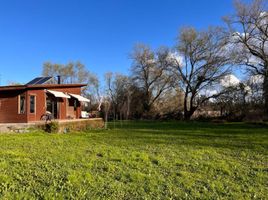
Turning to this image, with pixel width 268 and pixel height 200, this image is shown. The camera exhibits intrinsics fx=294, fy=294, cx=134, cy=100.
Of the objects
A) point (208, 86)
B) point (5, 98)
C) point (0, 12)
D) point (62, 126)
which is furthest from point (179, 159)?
point (208, 86)

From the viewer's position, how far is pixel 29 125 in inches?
544

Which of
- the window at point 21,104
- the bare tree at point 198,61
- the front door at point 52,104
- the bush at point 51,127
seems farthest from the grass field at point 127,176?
the bare tree at point 198,61

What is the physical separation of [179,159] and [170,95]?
110 ft

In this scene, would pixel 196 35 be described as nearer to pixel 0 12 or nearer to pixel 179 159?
pixel 0 12

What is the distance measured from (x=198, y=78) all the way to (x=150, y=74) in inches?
291

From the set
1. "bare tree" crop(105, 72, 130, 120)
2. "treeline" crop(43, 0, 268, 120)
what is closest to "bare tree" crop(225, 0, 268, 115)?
"treeline" crop(43, 0, 268, 120)

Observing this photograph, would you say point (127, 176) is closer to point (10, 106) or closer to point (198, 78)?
point (10, 106)

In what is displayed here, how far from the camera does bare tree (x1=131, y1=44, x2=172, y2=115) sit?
38.7 m

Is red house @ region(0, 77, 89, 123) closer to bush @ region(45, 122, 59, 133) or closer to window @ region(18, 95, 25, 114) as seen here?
window @ region(18, 95, 25, 114)

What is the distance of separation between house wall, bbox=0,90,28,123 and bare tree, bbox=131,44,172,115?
23.3 m

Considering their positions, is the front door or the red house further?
the front door

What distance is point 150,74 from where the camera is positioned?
39781 millimetres

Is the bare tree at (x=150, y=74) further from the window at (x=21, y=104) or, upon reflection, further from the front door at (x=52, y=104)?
the window at (x=21, y=104)

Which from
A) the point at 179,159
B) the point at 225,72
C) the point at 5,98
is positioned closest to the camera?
the point at 179,159
